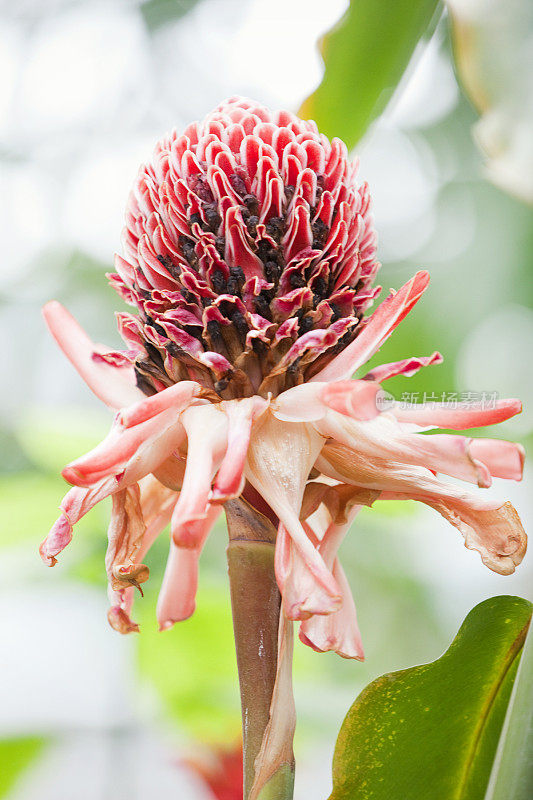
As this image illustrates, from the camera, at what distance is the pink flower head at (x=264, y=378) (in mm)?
243

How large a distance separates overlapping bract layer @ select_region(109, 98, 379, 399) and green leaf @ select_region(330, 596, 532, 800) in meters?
0.12

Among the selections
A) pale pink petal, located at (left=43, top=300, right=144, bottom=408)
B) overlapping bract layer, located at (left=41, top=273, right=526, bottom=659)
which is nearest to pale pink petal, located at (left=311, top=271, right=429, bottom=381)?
overlapping bract layer, located at (left=41, top=273, right=526, bottom=659)

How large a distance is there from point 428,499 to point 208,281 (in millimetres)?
125

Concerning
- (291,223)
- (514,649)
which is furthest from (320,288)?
(514,649)

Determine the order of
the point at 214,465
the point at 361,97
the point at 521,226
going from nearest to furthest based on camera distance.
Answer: the point at 214,465, the point at 361,97, the point at 521,226

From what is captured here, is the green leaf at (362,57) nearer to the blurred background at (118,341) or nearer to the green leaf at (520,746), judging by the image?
the blurred background at (118,341)

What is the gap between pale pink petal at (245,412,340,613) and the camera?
25 centimetres

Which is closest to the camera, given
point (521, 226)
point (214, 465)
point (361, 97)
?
point (214, 465)

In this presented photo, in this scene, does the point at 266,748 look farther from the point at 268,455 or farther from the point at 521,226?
the point at 521,226

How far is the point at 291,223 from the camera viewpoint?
284 mm

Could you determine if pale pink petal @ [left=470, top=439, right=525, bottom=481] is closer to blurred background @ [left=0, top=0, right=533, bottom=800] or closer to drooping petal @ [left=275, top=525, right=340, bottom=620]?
drooping petal @ [left=275, top=525, right=340, bottom=620]

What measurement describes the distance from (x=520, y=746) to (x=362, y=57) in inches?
16.2

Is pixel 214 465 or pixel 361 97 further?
pixel 361 97

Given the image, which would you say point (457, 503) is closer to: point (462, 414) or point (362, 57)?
point (462, 414)
